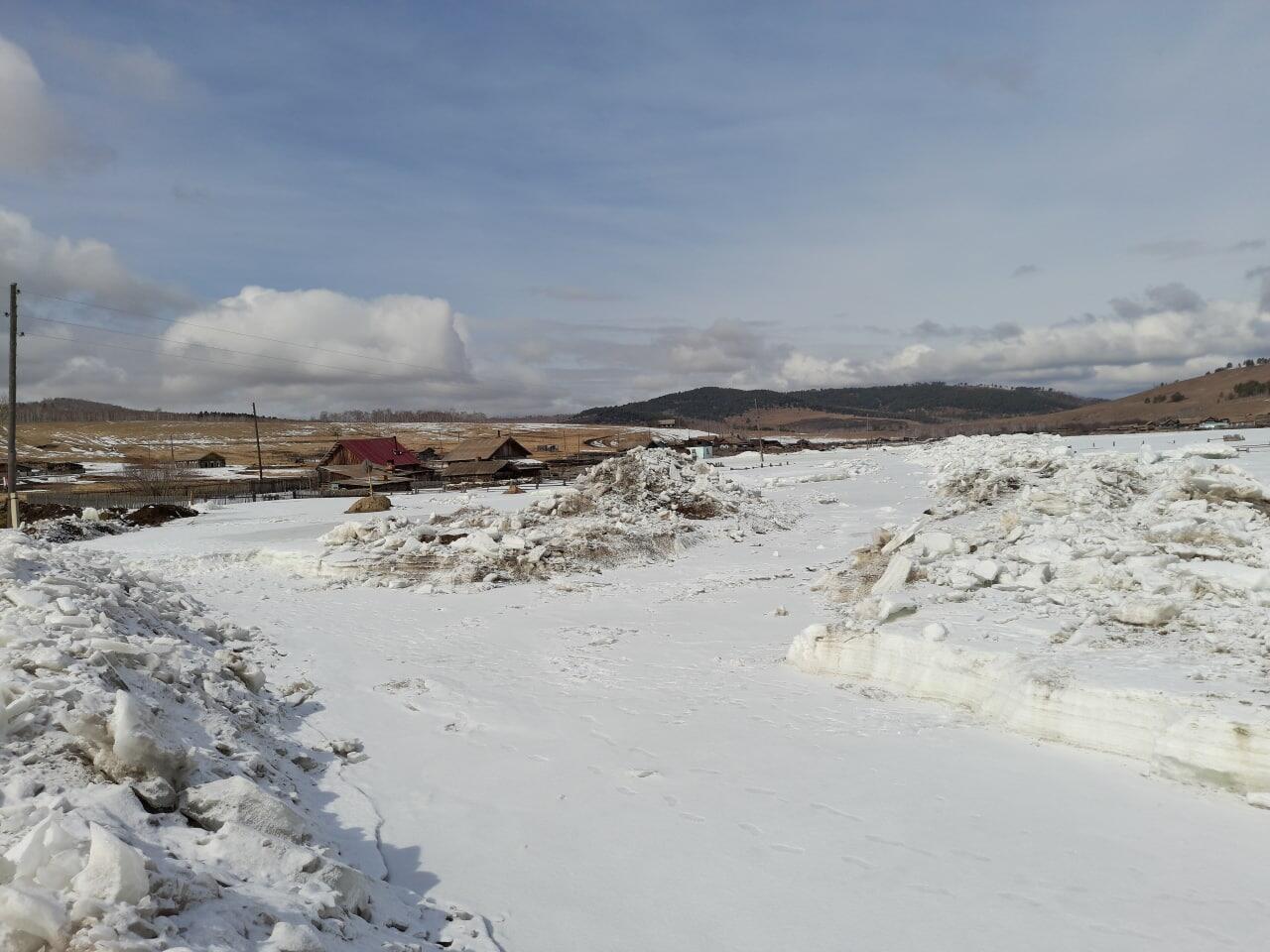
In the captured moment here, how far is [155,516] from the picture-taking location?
1275 inches

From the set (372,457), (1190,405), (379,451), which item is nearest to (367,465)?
(372,457)

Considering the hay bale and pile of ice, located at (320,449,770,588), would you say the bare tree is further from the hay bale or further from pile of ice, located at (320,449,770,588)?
pile of ice, located at (320,449,770,588)

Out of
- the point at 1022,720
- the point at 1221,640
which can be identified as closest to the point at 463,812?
the point at 1022,720

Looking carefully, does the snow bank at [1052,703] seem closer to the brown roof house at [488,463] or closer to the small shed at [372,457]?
the brown roof house at [488,463]

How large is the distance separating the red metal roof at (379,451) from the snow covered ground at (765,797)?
44830mm

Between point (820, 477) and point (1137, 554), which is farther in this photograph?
point (820, 477)

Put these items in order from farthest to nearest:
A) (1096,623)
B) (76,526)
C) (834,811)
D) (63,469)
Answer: (63,469)
(76,526)
(1096,623)
(834,811)

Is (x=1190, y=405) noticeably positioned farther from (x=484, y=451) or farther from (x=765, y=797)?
(x=765, y=797)

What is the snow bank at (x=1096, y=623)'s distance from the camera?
21.6ft

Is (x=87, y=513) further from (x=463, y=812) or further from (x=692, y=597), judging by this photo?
(x=463, y=812)

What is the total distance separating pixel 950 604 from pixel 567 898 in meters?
7.03

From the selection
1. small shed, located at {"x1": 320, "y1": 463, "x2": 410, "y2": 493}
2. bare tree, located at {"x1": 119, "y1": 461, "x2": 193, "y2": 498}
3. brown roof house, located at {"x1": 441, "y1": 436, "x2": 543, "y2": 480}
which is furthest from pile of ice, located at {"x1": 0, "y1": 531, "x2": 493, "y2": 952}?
brown roof house, located at {"x1": 441, "y1": 436, "x2": 543, "y2": 480}

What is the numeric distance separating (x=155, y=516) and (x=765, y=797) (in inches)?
1342

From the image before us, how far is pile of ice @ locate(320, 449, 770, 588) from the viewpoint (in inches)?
720
